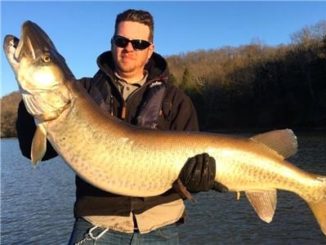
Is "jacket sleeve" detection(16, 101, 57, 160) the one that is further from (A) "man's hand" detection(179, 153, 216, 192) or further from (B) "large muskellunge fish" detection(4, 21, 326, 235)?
(A) "man's hand" detection(179, 153, 216, 192)

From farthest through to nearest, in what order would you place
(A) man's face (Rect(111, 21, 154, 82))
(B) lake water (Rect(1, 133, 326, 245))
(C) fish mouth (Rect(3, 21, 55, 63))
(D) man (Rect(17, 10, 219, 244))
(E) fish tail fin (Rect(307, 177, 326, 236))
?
(B) lake water (Rect(1, 133, 326, 245))
(E) fish tail fin (Rect(307, 177, 326, 236))
(A) man's face (Rect(111, 21, 154, 82))
(D) man (Rect(17, 10, 219, 244))
(C) fish mouth (Rect(3, 21, 55, 63))

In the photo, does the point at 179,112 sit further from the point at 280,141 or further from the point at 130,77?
the point at 280,141

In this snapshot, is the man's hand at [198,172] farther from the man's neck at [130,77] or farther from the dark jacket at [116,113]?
the man's neck at [130,77]

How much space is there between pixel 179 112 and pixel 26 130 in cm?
121

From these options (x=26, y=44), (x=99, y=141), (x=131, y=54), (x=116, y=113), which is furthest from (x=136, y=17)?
(x=99, y=141)

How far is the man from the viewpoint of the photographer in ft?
12.4

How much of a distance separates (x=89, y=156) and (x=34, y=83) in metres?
0.64

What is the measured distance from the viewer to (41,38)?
3.56 m

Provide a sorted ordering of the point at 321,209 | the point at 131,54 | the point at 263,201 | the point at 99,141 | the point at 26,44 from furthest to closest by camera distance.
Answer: the point at 321,209 < the point at 263,201 < the point at 131,54 < the point at 99,141 < the point at 26,44

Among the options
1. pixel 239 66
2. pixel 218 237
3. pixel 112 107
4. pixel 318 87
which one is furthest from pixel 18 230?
pixel 239 66

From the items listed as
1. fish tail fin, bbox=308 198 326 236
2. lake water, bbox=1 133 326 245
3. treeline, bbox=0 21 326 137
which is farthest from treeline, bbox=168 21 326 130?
fish tail fin, bbox=308 198 326 236

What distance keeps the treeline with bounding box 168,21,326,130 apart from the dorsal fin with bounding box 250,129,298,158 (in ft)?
174

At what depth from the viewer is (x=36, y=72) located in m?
3.50

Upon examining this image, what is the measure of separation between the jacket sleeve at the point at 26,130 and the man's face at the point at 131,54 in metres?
0.81
